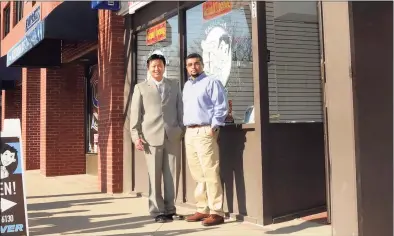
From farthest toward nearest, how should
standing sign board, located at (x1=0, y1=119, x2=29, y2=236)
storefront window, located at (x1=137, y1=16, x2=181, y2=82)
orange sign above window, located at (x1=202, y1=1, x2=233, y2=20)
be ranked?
storefront window, located at (x1=137, y1=16, x2=181, y2=82), orange sign above window, located at (x1=202, y1=1, x2=233, y2=20), standing sign board, located at (x1=0, y1=119, x2=29, y2=236)

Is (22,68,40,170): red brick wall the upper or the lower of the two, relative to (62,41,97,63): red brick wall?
lower

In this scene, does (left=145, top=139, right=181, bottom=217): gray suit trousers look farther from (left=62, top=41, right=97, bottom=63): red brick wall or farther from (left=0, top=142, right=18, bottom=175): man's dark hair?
(left=62, top=41, right=97, bottom=63): red brick wall

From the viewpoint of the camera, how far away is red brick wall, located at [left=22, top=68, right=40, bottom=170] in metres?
12.6

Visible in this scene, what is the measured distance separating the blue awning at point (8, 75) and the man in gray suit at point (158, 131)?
9.63m

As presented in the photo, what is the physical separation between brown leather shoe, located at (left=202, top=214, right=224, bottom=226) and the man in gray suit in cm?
57

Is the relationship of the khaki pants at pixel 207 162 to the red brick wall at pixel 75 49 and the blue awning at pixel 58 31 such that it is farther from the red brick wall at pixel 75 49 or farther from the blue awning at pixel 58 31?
the red brick wall at pixel 75 49

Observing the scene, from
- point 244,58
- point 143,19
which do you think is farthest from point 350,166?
point 143,19

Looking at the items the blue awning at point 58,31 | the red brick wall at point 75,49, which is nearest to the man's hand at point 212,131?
the blue awning at point 58,31

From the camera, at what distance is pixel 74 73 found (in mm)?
11180

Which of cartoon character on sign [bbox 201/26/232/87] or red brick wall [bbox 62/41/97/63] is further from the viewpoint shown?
red brick wall [bbox 62/41/97/63]

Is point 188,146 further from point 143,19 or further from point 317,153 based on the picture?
point 143,19

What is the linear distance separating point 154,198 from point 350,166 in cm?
240

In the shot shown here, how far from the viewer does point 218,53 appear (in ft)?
19.2

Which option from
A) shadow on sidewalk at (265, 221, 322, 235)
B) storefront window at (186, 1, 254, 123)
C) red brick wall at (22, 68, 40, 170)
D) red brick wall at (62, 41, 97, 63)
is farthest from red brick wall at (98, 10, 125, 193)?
red brick wall at (22, 68, 40, 170)
